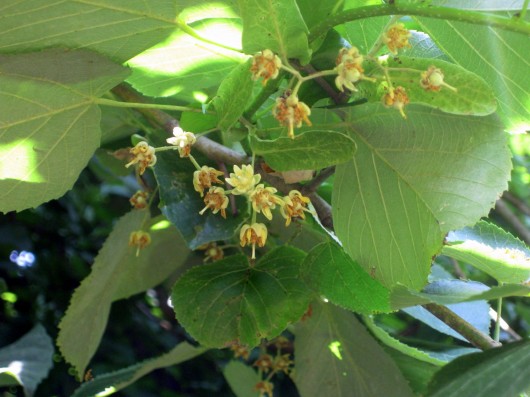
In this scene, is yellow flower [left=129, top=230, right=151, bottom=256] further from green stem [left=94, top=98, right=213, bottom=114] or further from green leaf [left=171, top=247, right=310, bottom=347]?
green stem [left=94, top=98, right=213, bottom=114]

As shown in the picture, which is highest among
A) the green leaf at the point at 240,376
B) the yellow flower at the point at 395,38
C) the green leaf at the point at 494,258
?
the yellow flower at the point at 395,38

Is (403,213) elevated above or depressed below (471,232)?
above

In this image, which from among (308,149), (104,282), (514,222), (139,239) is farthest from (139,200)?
(514,222)

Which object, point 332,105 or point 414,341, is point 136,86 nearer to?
point 332,105

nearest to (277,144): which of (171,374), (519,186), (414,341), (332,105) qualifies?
(332,105)

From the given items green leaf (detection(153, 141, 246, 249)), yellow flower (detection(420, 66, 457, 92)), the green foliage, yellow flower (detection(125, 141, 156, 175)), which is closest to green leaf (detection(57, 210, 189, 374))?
the green foliage

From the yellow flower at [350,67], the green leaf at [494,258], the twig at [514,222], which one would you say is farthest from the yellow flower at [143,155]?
the twig at [514,222]

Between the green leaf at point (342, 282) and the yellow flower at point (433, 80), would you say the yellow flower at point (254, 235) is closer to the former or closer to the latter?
the green leaf at point (342, 282)
